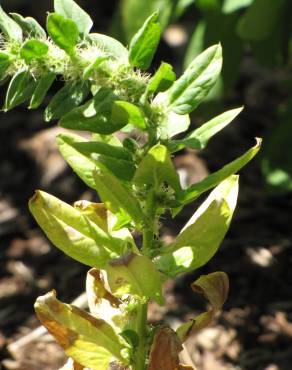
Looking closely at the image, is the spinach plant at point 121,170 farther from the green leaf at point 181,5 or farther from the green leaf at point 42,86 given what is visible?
the green leaf at point 181,5

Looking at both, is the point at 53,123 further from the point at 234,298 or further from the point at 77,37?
the point at 77,37

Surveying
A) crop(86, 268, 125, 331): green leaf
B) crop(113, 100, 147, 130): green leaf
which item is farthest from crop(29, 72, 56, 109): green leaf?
crop(86, 268, 125, 331): green leaf

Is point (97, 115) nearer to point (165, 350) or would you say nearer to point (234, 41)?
point (165, 350)

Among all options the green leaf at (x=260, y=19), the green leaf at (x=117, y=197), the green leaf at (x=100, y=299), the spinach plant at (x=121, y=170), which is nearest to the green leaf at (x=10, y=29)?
the spinach plant at (x=121, y=170)

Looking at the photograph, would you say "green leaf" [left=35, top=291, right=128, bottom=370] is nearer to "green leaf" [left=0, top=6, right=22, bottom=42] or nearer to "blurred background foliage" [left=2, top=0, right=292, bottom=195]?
"green leaf" [left=0, top=6, right=22, bottom=42]

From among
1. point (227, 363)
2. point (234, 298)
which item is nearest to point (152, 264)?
point (227, 363)

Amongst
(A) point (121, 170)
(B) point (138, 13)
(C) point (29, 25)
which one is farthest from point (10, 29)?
(B) point (138, 13)
